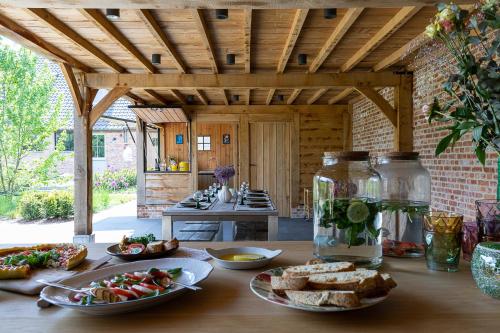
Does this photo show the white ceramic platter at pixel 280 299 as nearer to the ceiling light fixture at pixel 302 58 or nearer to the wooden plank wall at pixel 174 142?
the ceiling light fixture at pixel 302 58

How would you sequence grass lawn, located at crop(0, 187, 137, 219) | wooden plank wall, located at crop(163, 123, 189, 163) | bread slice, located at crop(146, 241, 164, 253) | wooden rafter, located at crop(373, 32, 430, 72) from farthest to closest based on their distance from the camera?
1. wooden plank wall, located at crop(163, 123, 189, 163)
2. grass lawn, located at crop(0, 187, 137, 219)
3. wooden rafter, located at crop(373, 32, 430, 72)
4. bread slice, located at crop(146, 241, 164, 253)

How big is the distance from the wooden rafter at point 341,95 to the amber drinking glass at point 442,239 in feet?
17.2

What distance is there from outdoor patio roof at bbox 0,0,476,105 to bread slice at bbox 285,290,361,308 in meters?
1.99

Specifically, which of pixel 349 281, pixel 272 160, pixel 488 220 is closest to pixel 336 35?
pixel 488 220

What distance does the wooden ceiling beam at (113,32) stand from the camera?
3.03 m

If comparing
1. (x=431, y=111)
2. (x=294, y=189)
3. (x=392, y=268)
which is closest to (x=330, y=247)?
(x=392, y=268)

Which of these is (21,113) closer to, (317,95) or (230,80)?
(230,80)

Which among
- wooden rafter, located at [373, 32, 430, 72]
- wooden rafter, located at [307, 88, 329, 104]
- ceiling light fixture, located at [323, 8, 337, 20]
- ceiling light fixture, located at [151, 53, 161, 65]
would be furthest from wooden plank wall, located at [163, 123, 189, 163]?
Answer: ceiling light fixture, located at [323, 8, 337, 20]

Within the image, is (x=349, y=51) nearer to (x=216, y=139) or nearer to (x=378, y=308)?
(x=378, y=308)

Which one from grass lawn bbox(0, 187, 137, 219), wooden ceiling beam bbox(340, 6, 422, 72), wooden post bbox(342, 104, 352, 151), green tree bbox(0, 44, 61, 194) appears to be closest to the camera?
wooden ceiling beam bbox(340, 6, 422, 72)

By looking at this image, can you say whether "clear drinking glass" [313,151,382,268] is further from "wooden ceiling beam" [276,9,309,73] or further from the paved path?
the paved path

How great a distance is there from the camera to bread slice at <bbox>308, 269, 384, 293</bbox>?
0.91 metres

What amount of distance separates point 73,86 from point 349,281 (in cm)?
472

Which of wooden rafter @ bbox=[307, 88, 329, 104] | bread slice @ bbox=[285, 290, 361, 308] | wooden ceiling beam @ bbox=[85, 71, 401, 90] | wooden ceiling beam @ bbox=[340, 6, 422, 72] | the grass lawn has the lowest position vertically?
the grass lawn
